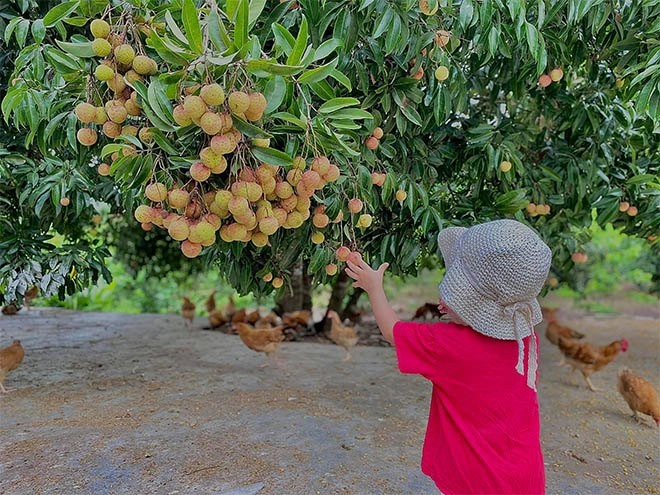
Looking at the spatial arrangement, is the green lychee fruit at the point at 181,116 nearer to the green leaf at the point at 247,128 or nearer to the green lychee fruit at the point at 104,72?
the green leaf at the point at 247,128

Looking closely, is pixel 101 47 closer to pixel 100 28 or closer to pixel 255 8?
pixel 100 28

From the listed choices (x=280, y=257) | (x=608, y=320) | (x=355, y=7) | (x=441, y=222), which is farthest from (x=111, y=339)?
(x=608, y=320)

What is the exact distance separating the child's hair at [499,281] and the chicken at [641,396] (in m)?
2.29

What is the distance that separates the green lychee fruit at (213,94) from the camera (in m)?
1.14

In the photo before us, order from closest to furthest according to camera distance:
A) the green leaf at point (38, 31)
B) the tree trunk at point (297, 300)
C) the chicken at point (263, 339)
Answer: the green leaf at point (38, 31)
the chicken at point (263, 339)
the tree trunk at point (297, 300)

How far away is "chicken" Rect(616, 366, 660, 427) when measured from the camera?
321 centimetres

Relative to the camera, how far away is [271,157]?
131cm

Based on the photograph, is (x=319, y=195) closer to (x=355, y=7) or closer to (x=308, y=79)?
(x=308, y=79)

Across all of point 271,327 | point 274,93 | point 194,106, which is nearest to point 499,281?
point 274,93

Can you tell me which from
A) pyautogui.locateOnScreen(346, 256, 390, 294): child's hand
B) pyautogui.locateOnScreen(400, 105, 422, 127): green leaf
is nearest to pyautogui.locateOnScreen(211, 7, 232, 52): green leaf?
pyautogui.locateOnScreen(346, 256, 390, 294): child's hand

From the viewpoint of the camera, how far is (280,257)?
2.07 metres

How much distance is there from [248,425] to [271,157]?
6.72ft

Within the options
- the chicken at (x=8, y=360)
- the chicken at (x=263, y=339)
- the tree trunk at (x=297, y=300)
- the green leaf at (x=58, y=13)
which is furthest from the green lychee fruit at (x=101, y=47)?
the tree trunk at (x=297, y=300)

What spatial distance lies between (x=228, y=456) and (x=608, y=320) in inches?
266
